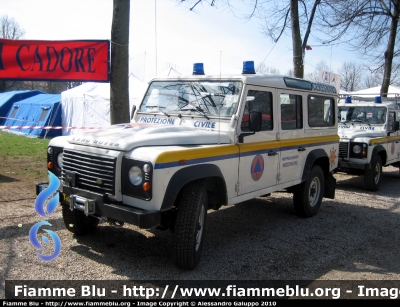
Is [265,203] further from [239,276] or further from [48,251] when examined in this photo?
[48,251]

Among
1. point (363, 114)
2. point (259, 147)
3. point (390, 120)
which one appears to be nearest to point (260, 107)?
point (259, 147)

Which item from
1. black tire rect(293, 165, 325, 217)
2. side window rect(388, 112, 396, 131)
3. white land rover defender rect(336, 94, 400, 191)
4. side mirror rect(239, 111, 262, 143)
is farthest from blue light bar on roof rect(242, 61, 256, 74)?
side window rect(388, 112, 396, 131)

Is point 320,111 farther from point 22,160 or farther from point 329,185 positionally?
point 22,160

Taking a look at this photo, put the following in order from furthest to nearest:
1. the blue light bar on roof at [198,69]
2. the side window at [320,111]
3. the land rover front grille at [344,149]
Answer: the land rover front grille at [344,149]
the side window at [320,111]
the blue light bar on roof at [198,69]

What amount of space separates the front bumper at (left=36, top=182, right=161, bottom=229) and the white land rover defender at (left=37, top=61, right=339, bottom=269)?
0.01 m

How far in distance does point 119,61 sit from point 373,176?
20.0ft

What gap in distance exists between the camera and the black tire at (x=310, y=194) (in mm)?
6533

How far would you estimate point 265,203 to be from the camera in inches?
301

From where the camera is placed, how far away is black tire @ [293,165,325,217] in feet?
21.4

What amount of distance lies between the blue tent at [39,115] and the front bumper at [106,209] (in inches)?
540

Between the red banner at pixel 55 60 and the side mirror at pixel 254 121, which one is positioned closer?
the side mirror at pixel 254 121

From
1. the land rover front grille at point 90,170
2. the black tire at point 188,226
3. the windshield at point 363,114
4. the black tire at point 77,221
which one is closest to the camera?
the land rover front grille at point 90,170

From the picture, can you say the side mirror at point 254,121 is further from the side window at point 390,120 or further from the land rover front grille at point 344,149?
the side window at point 390,120

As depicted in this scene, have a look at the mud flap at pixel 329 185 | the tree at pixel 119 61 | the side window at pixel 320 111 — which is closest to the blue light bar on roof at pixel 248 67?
the side window at pixel 320 111
